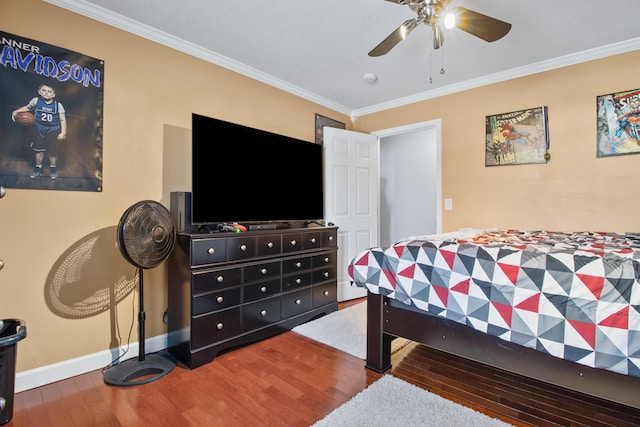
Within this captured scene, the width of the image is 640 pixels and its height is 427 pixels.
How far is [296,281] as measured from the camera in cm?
283

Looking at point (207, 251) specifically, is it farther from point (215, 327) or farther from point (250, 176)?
point (250, 176)

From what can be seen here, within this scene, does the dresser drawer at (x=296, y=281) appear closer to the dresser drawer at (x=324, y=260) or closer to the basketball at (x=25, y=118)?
the dresser drawer at (x=324, y=260)

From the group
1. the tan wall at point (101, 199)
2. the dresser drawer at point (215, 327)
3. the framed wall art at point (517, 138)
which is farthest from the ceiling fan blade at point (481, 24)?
the dresser drawer at point (215, 327)

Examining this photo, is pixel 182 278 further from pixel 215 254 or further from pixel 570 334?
pixel 570 334

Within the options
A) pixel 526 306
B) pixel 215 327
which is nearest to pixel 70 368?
pixel 215 327

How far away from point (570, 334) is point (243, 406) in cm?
163

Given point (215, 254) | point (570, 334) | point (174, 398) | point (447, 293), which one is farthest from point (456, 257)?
point (174, 398)

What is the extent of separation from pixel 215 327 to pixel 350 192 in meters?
2.25

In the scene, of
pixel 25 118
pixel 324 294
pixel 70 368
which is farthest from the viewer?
pixel 324 294

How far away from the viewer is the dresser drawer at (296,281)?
273 cm

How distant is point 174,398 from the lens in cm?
176

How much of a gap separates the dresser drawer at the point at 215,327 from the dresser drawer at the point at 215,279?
19 cm

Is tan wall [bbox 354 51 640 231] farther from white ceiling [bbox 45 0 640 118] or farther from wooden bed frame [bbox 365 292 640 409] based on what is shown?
wooden bed frame [bbox 365 292 640 409]

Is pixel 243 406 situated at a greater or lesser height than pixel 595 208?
lesser
